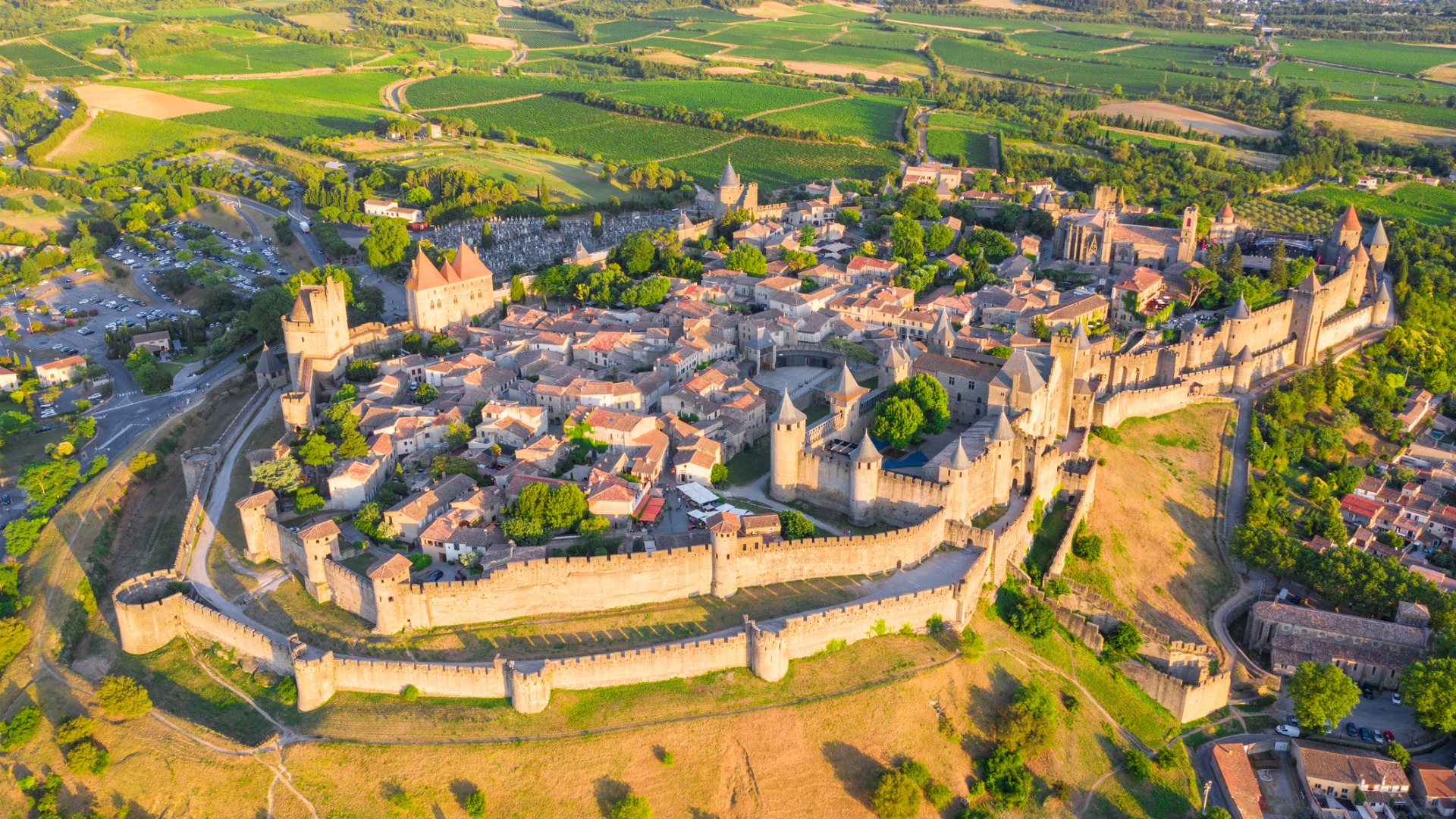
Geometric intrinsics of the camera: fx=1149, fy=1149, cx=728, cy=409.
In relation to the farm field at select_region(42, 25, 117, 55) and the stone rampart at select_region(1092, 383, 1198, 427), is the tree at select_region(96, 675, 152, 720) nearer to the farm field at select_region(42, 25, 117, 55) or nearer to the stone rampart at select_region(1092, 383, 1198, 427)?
the stone rampart at select_region(1092, 383, 1198, 427)

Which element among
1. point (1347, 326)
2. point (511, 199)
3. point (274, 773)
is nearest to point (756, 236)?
point (511, 199)

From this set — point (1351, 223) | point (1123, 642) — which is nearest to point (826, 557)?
point (1123, 642)

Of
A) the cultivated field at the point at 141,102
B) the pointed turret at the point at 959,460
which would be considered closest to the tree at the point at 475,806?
the pointed turret at the point at 959,460

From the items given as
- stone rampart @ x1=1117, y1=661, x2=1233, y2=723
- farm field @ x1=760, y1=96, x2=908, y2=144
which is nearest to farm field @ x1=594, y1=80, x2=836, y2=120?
farm field @ x1=760, y1=96, x2=908, y2=144

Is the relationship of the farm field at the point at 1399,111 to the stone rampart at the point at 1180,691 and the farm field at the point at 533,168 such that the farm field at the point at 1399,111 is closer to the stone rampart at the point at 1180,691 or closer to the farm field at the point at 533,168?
the farm field at the point at 533,168

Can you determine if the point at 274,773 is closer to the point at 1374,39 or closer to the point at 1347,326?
the point at 1347,326
